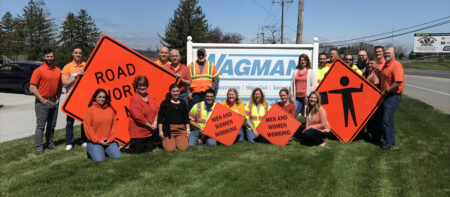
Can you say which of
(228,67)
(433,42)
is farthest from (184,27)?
(433,42)

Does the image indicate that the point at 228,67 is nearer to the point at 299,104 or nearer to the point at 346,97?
the point at 299,104

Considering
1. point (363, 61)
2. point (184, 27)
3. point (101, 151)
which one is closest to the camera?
point (101, 151)

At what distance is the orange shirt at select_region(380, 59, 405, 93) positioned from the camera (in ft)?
18.2

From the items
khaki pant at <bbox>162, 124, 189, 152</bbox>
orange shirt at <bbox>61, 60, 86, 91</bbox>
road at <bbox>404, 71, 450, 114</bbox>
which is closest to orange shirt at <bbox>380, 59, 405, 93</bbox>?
khaki pant at <bbox>162, 124, 189, 152</bbox>

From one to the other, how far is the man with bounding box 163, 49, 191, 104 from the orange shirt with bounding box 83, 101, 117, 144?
1.43 meters

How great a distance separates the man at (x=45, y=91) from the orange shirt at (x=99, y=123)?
0.83 m

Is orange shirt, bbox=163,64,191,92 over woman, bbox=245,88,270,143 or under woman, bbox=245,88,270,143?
over

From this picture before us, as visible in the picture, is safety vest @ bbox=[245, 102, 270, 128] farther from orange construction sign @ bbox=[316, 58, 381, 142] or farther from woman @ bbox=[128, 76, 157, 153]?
woman @ bbox=[128, 76, 157, 153]

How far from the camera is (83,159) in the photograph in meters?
5.34

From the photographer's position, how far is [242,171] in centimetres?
468

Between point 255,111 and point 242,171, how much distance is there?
Answer: 2.03 meters

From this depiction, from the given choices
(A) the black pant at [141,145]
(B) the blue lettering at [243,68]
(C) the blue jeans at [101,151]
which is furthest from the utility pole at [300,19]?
(C) the blue jeans at [101,151]

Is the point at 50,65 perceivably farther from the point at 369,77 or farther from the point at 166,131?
the point at 369,77

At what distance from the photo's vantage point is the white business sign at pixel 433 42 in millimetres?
77938
